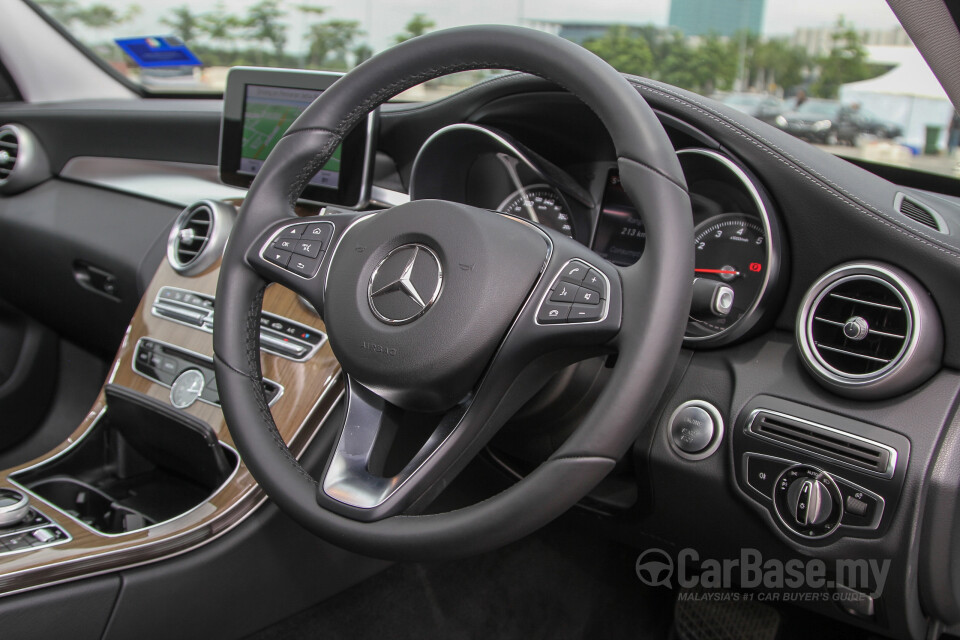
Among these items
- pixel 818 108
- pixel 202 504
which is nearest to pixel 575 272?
pixel 202 504

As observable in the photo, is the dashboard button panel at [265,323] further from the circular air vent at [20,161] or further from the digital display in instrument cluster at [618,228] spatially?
the circular air vent at [20,161]

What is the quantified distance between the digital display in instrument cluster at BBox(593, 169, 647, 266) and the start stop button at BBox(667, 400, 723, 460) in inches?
9.9

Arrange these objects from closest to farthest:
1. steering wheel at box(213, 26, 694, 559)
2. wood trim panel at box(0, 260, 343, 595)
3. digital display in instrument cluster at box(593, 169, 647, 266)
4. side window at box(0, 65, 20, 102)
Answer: steering wheel at box(213, 26, 694, 559) → wood trim panel at box(0, 260, 343, 595) → digital display in instrument cluster at box(593, 169, 647, 266) → side window at box(0, 65, 20, 102)

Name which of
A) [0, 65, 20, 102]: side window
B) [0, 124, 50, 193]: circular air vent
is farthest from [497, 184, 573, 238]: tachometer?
[0, 65, 20, 102]: side window

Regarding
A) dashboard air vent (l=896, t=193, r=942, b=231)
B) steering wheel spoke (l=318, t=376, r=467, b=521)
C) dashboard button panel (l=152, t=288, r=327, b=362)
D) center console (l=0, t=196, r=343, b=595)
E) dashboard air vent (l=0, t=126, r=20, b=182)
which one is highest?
dashboard air vent (l=896, t=193, r=942, b=231)

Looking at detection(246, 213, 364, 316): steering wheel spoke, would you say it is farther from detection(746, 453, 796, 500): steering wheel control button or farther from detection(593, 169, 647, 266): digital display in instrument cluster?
detection(746, 453, 796, 500): steering wheel control button

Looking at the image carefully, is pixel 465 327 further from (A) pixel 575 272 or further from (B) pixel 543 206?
(B) pixel 543 206

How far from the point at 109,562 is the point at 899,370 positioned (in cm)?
103

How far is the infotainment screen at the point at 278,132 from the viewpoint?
57.3 inches

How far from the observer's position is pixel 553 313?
0.85 meters

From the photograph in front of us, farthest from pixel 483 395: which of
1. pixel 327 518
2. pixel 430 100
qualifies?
pixel 430 100

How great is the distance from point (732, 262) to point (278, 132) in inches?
36.6

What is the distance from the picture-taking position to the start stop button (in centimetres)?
110

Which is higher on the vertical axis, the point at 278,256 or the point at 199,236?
the point at 278,256
